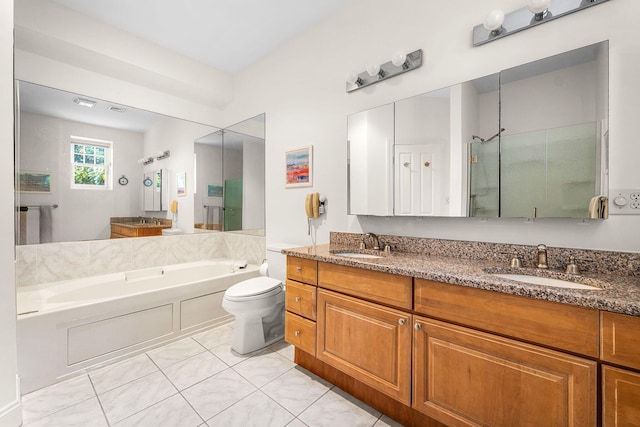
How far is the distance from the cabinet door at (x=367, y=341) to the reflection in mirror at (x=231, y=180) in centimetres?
166

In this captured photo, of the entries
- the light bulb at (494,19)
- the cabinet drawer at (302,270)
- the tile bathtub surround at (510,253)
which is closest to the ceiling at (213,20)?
the light bulb at (494,19)

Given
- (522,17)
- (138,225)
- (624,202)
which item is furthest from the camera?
(138,225)

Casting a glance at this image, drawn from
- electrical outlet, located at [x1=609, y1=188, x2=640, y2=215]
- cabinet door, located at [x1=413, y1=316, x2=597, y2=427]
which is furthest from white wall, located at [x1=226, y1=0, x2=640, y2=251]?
cabinet door, located at [x1=413, y1=316, x2=597, y2=427]

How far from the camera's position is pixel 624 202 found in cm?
126

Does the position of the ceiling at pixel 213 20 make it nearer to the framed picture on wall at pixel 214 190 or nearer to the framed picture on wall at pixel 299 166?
the framed picture on wall at pixel 299 166

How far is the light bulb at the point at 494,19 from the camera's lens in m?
1.47

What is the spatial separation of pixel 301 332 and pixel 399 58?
2043mm

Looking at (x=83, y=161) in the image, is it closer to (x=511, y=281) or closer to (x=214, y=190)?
(x=214, y=190)

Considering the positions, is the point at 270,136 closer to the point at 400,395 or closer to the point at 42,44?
the point at 42,44

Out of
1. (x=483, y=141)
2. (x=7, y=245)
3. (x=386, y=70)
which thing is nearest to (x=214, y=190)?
(x=7, y=245)

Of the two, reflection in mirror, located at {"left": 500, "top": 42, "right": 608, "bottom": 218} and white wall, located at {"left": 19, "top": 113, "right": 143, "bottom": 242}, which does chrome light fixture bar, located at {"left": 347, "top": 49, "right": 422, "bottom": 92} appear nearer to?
reflection in mirror, located at {"left": 500, "top": 42, "right": 608, "bottom": 218}

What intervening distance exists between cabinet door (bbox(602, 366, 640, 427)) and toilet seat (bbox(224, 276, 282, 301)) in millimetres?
1915

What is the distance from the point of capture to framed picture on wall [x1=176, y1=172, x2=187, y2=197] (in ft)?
11.0

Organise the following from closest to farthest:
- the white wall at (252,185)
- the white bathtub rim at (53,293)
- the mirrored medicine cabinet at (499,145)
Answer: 1. the mirrored medicine cabinet at (499,145)
2. the white bathtub rim at (53,293)
3. the white wall at (252,185)
